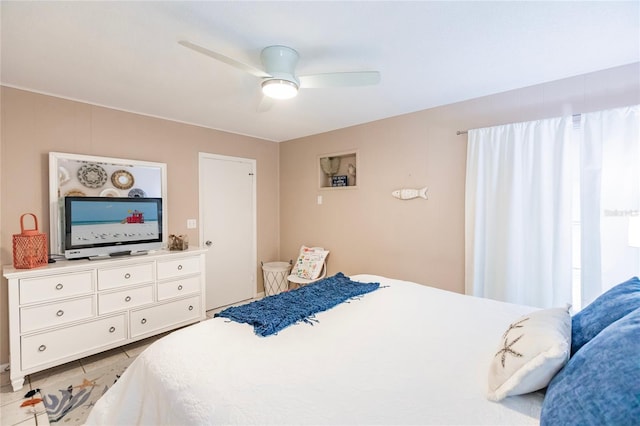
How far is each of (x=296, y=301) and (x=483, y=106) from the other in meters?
2.43

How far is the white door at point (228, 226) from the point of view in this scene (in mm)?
3773

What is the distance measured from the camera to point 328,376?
1133mm

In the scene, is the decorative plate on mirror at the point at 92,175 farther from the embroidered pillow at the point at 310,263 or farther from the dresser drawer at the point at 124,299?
the embroidered pillow at the point at 310,263

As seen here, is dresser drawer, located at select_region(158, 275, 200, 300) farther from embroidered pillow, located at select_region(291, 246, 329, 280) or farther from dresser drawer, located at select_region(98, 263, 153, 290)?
embroidered pillow, located at select_region(291, 246, 329, 280)

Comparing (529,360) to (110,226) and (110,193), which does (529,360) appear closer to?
(110,226)

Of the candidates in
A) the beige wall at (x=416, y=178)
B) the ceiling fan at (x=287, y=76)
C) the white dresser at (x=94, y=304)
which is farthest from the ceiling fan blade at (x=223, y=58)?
the white dresser at (x=94, y=304)

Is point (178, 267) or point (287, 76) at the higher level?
point (287, 76)

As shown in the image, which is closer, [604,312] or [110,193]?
[604,312]

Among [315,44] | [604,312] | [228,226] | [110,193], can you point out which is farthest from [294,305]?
[228,226]

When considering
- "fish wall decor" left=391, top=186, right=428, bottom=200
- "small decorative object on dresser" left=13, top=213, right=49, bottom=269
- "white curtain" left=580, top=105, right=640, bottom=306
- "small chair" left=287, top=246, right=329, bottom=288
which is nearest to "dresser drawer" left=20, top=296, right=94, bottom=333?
"small decorative object on dresser" left=13, top=213, right=49, bottom=269

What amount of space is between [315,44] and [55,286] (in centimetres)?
263

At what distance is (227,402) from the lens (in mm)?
991

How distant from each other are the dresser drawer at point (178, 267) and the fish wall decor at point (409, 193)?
2290mm

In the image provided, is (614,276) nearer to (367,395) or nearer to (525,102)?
(525,102)
